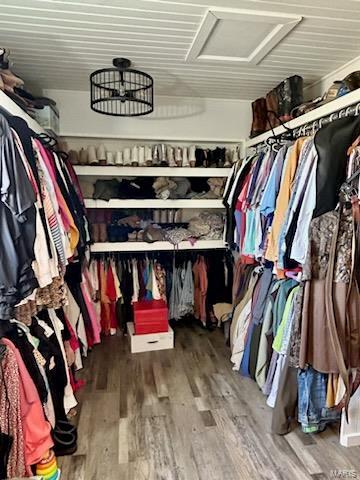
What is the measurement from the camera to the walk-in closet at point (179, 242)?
1.73 m

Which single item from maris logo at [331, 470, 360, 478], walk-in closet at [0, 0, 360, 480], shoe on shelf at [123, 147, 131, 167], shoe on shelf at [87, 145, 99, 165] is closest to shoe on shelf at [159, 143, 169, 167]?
walk-in closet at [0, 0, 360, 480]

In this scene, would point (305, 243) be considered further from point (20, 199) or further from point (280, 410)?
point (20, 199)

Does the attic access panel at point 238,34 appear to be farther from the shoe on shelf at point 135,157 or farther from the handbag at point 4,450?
the handbag at point 4,450

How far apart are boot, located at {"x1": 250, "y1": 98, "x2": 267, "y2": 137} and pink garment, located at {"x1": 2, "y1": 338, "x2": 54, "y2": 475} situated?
2546 mm

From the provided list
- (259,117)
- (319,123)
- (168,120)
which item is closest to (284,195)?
(319,123)

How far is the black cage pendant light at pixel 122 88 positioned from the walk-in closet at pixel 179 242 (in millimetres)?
21

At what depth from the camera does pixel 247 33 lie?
205cm

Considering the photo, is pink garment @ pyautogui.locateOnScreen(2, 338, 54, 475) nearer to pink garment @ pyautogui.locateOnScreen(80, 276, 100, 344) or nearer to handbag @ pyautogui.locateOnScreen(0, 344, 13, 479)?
handbag @ pyautogui.locateOnScreen(0, 344, 13, 479)

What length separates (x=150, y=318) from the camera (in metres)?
3.07

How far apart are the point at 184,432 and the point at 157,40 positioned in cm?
227

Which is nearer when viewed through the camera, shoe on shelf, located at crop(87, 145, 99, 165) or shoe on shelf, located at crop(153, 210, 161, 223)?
shoe on shelf, located at crop(87, 145, 99, 165)

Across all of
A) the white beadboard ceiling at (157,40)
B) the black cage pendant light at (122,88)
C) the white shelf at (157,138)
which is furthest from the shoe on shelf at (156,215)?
the white beadboard ceiling at (157,40)

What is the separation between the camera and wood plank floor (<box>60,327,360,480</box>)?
1.76 m

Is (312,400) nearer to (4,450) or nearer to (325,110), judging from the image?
(4,450)
